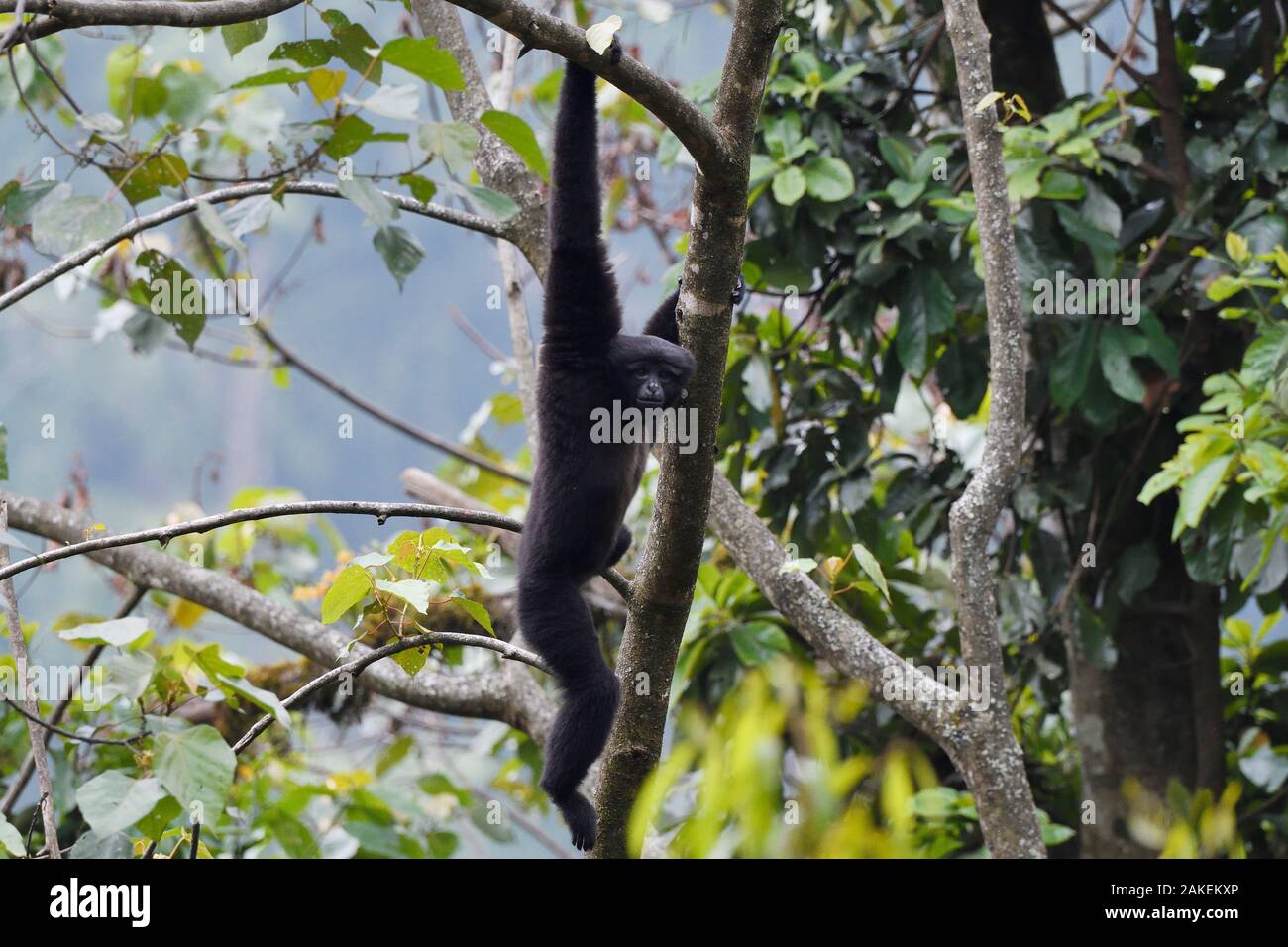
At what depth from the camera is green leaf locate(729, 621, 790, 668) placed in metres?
5.18

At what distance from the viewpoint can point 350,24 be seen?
345cm

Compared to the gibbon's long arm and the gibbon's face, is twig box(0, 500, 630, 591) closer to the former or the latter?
the gibbon's face

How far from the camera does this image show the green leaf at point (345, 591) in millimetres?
2818

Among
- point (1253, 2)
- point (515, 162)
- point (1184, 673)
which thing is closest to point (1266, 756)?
point (1184, 673)

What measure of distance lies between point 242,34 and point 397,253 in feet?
2.75

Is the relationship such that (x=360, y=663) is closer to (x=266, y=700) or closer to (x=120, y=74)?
(x=266, y=700)

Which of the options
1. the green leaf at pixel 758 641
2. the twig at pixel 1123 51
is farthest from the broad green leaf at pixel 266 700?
the twig at pixel 1123 51

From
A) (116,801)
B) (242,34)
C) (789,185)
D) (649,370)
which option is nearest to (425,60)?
(242,34)

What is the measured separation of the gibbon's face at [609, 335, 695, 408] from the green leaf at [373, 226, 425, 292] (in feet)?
2.94

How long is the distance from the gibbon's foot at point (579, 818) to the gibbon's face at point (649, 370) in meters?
1.31

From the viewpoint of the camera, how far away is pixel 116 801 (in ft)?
8.02

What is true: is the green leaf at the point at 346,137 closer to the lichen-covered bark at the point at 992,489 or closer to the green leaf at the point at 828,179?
the lichen-covered bark at the point at 992,489
